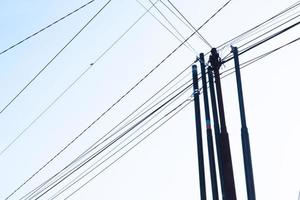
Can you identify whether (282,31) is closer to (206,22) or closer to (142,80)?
(206,22)

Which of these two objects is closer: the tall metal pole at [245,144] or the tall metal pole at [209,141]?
the tall metal pole at [245,144]

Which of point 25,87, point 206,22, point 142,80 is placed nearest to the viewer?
point 206,22

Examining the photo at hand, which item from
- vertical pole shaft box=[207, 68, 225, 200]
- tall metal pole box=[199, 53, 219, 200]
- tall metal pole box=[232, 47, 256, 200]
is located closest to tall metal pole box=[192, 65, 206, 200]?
tall metal pole box=[199, 53, 219, 200]

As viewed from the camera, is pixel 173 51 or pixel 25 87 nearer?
pixel 173 51

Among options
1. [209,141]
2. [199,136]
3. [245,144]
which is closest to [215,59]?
[199,136]

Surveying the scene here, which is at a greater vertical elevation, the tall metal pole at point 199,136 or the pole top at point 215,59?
the pole top at point 215,59

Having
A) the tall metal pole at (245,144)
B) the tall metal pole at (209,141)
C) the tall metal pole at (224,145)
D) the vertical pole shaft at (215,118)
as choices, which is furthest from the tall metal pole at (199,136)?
the tall metal pole at (245,144)

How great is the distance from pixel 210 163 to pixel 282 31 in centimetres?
284

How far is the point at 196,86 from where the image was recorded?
9.15 metres

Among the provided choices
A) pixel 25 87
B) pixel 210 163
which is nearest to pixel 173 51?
pixel 210 163

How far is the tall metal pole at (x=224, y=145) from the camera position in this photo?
7477mm

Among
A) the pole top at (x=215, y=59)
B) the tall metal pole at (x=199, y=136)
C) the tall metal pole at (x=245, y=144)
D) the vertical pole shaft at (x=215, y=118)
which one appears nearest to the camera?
the tall metal pole at (x=245, y=144)

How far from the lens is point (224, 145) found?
7.92m

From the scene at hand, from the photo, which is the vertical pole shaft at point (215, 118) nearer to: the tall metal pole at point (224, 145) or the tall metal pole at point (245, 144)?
the tall metal pole at point (224, 145)
